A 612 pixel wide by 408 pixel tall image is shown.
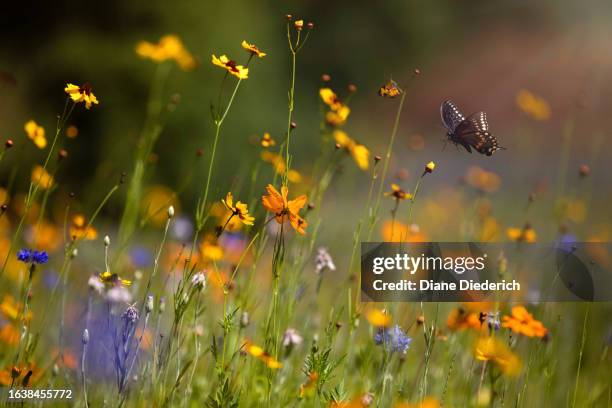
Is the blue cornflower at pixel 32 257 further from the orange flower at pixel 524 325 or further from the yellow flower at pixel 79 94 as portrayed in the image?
the orange flower at pixel 524 325

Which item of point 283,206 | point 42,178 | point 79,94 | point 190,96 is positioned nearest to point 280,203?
point 283,206

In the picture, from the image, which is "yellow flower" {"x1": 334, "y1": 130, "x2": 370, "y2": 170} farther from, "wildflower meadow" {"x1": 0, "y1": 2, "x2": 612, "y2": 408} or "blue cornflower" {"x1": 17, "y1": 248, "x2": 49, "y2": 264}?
"blue cornflower" {"x1": 17, "y1": 248, "x2": 49, "y2": 264}

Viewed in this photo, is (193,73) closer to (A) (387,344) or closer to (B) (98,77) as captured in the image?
(B) (98,77)

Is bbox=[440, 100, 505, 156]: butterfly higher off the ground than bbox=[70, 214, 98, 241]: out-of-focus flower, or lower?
higher

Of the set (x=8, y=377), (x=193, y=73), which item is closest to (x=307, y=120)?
(x=193, y=73)

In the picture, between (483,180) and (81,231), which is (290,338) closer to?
(81,231)

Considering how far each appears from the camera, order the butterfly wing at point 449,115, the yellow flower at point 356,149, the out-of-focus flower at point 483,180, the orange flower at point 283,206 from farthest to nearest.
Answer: the out-of-focus flower at point 483,180
the butterfly wing at point 449,115
the yellow flower at point 356,149
the orange flower at point 283,206

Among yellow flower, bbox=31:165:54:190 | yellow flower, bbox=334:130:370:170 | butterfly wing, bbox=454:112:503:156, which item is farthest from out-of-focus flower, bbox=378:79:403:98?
yellow flower, bbox=31:165:54:190

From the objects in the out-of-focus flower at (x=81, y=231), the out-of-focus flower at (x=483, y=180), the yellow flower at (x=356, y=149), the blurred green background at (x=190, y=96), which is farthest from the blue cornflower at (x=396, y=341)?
the blurred green background at (x=190, y=96)
